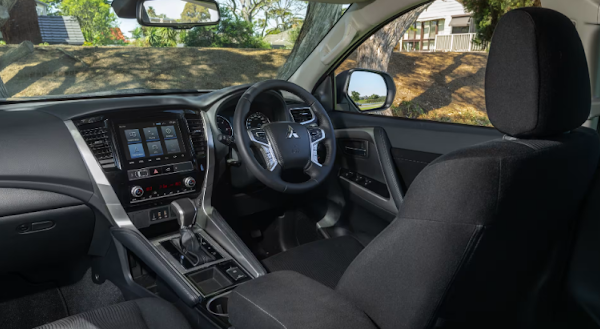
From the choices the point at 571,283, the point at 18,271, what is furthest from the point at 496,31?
the point at 18,271

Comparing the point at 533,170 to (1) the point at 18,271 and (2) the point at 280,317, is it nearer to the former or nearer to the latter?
(2) the point at 280,317

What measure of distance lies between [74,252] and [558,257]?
2145mm

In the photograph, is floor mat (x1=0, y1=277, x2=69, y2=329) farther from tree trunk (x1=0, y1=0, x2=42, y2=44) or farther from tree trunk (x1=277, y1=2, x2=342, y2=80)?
tree trunk (x1=277, y1=2, x2=342, y2=80)

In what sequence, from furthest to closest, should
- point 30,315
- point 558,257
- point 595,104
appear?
point 30,315, point 595,104, point 558,257

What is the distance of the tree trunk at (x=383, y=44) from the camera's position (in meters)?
2.75

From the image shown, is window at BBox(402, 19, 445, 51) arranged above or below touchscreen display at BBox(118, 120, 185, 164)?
above

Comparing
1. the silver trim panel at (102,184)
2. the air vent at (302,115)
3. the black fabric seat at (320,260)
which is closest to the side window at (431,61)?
the air vent at (302,115)

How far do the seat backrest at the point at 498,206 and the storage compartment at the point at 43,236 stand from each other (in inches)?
62.2

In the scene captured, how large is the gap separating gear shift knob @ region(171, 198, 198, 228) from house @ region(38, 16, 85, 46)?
4.29 ft

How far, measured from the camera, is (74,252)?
2457mm

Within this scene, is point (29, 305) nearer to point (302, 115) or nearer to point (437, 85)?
point (302, 115)

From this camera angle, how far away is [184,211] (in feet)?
8.23

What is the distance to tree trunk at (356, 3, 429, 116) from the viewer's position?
2.75 meters

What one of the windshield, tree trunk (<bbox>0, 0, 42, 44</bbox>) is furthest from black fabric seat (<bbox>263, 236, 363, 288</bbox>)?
tree trunk (<bbox>0, 0, 42, 44</bbox>)
